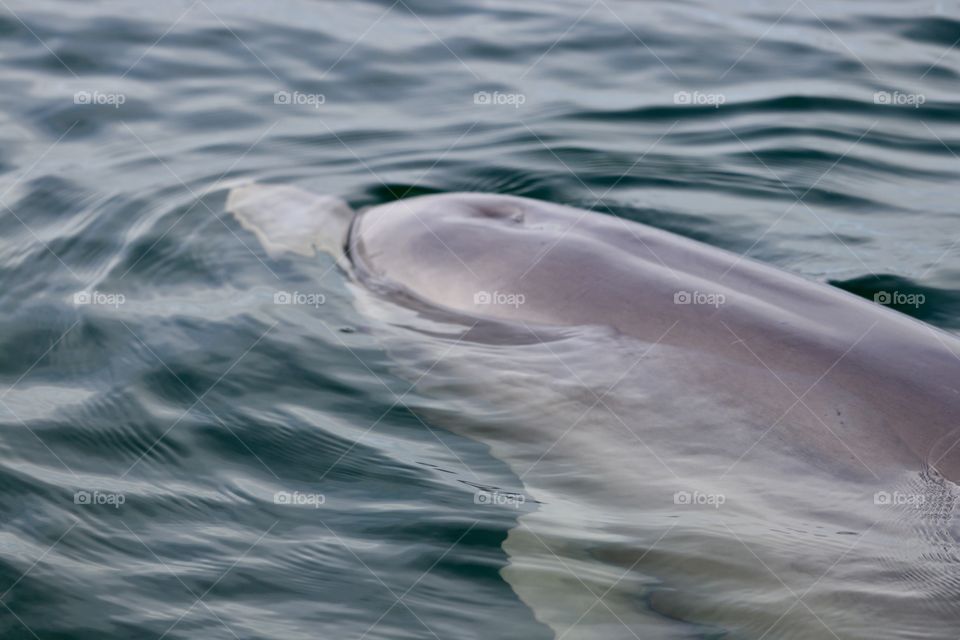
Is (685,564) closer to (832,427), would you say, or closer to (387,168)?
(832,427)

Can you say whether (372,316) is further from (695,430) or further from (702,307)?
(695,430)

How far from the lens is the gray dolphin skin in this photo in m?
3.52

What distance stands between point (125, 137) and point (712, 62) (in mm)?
4102

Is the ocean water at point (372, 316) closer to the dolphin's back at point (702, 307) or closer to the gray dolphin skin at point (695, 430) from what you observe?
the gray dolphin skin at point (695, 430)

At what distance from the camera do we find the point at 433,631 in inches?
140

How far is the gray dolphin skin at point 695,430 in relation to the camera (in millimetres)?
3523

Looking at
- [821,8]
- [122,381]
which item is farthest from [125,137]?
[821,8]

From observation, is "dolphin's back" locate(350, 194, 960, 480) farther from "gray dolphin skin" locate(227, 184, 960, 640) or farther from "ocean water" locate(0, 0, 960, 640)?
"ocean water" locate(0, 0, 960, 640)

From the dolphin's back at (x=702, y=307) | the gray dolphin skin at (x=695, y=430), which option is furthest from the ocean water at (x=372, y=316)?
the dolphin's back at (x=702, y=307)

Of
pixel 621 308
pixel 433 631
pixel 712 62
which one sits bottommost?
pixel 433 631

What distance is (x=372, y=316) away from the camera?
511 cm

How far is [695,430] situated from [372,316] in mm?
1631

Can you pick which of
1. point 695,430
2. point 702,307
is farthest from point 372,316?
point 695,430

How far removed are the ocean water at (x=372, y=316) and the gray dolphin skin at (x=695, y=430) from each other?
14mm
